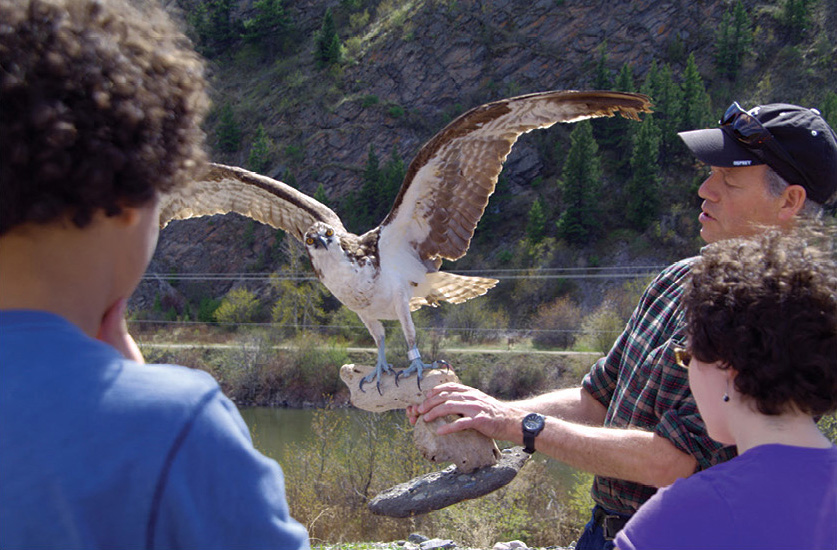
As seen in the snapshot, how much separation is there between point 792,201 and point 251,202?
3.48 m

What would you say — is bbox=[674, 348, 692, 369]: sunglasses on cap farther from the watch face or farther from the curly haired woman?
the watch face

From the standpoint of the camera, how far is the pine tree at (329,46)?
1898 inches

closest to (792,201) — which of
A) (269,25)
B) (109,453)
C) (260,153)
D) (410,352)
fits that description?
(410,352)

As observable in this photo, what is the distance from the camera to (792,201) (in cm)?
247

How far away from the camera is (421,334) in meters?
26.7

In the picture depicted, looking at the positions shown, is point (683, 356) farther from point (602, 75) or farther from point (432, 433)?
point (602, 75)

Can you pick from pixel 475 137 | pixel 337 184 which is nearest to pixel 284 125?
pixel 337 184

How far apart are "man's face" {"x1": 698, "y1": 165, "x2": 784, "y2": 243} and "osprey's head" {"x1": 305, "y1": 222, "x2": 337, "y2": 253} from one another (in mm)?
2115

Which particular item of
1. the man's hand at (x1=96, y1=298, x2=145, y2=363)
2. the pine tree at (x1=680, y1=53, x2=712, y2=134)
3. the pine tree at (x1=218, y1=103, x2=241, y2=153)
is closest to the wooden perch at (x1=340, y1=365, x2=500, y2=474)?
the man's hand at (x1=96, y1=298, x2=145, y2=363)

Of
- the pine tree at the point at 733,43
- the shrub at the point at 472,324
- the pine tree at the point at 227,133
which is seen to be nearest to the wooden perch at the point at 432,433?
the shrub at the point at 472,324

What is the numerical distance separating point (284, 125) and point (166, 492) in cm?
4745

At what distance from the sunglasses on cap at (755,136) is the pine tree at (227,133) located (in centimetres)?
4524

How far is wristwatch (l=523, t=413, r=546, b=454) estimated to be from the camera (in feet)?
8.27

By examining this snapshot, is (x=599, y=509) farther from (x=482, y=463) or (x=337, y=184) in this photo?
(x=337, y=184)
